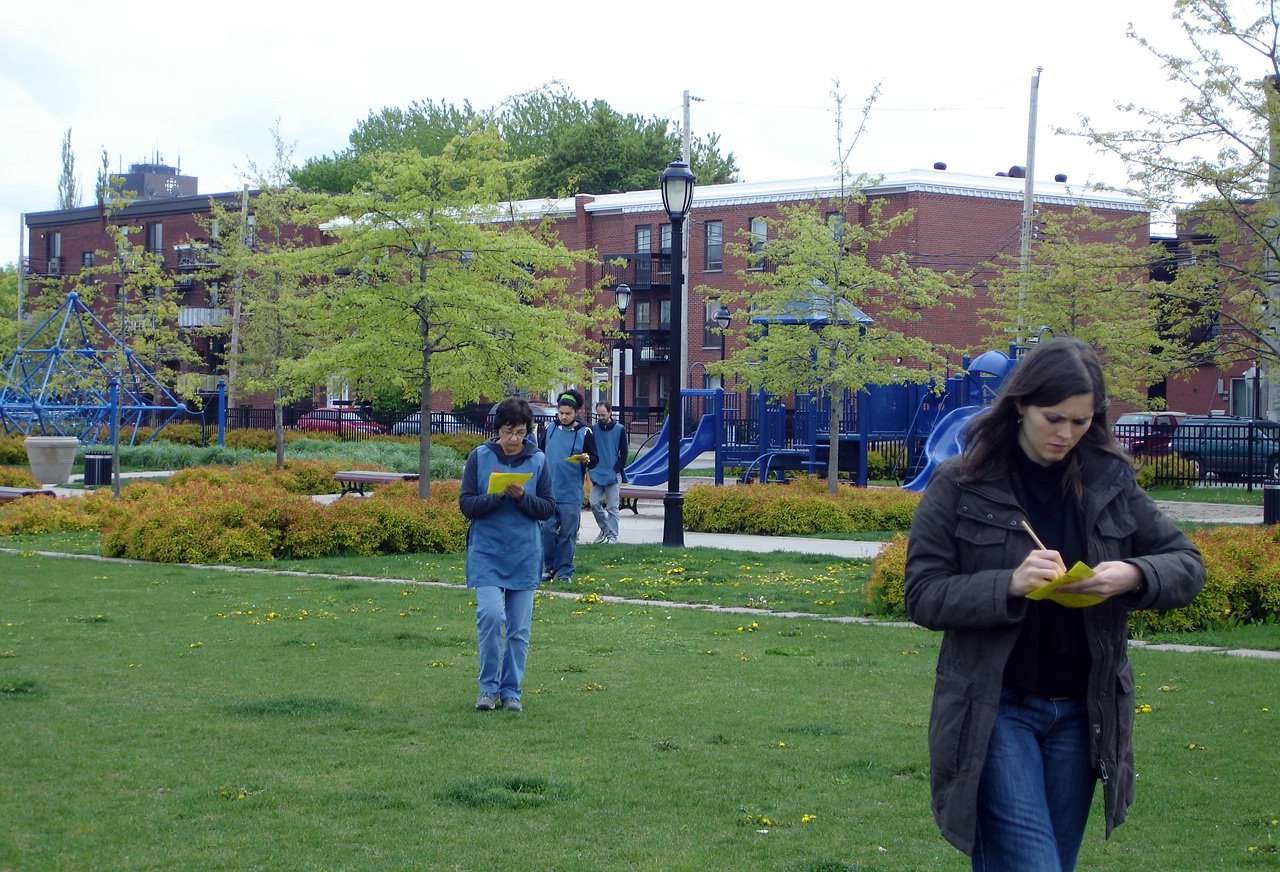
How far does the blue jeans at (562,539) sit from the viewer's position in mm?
13992

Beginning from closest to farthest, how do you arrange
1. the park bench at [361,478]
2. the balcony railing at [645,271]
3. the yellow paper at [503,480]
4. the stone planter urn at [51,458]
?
the yellow paper at [503,480]
the park bench at [361,478]
the stone planter urn at [51,458]
the balcony railing at [645,271]

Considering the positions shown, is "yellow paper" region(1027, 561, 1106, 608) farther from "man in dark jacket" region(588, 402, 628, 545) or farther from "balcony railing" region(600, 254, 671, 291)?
"balcony railing" region(600, 254, 671, 291)

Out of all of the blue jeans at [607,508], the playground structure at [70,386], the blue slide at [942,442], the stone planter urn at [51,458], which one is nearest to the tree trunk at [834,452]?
the blue slide at [942,442]

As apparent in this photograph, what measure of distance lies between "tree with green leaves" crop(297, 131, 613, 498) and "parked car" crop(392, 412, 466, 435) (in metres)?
25.0

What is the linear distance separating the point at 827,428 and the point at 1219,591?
1761cm

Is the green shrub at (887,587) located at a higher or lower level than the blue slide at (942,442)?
lower

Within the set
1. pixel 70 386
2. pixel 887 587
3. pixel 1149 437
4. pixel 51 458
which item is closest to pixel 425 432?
pixel 887 587

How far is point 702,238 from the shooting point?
55031mm

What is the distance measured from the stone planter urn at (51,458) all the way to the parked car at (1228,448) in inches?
937

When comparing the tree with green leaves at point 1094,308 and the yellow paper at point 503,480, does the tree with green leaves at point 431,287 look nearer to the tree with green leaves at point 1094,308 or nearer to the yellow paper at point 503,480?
the tree with green leaves at point 1094,308

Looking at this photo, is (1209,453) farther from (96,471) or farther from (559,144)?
(559,144)

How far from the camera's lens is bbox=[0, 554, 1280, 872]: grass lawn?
5.57 m

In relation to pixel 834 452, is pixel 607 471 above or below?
below

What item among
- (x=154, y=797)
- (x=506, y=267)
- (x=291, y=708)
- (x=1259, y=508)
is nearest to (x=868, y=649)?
(x=291, y=708)
